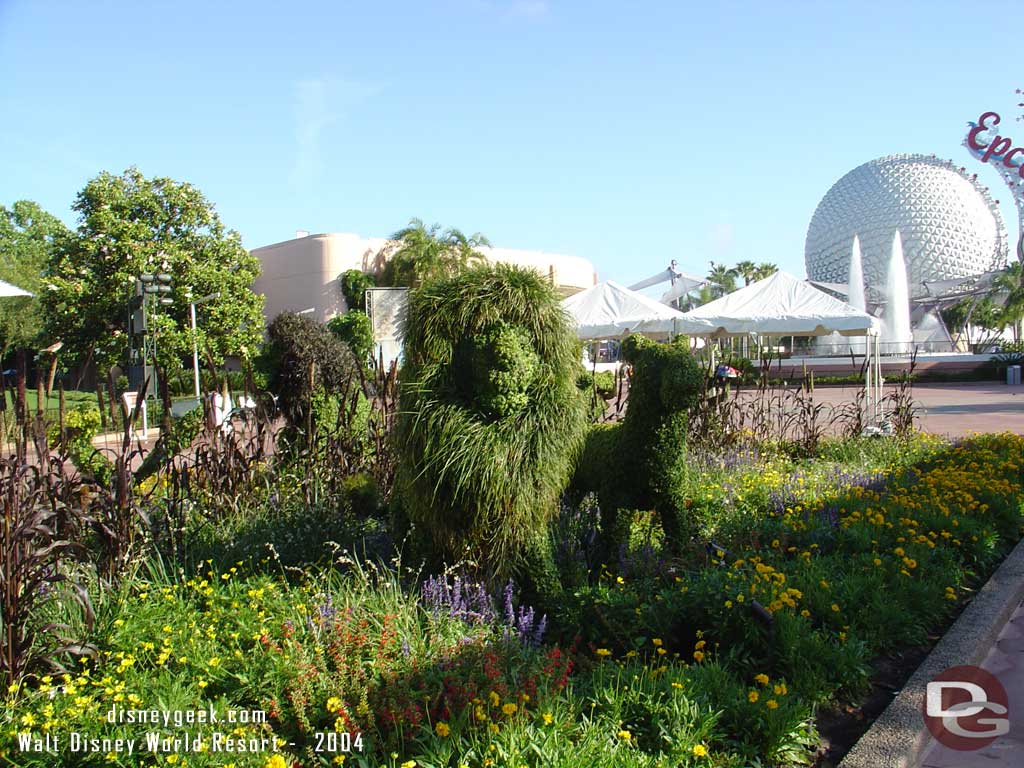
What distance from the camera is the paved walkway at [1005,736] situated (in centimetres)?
284

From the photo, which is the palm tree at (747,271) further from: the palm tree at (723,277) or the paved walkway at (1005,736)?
the paved walkway at (1005,736)

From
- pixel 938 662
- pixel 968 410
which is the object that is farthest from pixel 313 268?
pixel 938 662

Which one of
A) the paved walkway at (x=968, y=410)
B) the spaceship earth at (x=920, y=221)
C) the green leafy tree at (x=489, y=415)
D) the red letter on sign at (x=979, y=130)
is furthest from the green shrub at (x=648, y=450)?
the spaceship earth at (x=920, y=221)

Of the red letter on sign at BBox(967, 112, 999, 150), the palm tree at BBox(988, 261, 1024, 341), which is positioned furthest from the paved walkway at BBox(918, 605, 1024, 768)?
the palm tree at BBox(988, 261, 1024, 341)

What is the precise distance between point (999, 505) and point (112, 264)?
91.6 feet

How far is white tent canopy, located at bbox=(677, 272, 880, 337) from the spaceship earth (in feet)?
143

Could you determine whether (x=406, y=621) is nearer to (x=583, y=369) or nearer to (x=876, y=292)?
(x=583, y=369)

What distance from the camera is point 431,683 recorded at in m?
2.73

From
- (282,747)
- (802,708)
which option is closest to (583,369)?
(802,708)

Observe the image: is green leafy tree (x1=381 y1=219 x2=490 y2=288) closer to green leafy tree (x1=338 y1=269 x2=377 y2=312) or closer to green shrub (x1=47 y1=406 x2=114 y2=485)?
green leafy tree (x1=338 y1=269 x2=377 y2=312)

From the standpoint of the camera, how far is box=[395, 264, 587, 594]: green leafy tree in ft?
10.6

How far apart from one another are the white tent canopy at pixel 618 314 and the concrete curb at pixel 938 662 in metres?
8.51

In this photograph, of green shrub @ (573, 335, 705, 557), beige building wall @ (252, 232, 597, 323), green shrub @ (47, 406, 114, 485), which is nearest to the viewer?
green shrub @ (573, 335, 705, 557)

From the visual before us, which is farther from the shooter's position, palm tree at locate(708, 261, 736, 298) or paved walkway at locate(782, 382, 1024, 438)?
palm tree at locate(708, 261, 736, 298)
